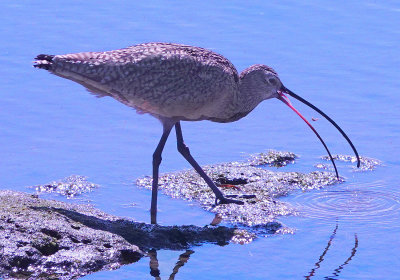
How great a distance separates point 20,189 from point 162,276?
2114mm

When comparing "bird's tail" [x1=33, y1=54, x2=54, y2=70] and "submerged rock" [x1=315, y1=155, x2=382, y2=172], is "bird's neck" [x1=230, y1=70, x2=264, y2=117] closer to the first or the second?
"submerged rock" [x1=315, y1=155, x2=382, y2=172]

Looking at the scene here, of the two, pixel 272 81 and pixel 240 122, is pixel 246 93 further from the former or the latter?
→ pixel 240 122

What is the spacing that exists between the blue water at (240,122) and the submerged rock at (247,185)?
0.48 feet

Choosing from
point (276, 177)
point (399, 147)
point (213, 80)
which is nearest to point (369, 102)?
point (399, 147)

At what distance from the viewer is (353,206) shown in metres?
9.04

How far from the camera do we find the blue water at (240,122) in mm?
8094

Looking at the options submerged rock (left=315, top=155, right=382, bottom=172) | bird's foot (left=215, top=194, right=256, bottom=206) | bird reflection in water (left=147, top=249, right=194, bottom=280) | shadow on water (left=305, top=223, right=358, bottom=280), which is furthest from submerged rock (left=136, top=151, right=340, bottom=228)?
bird reflection in water (left=147, top=249, right=194, bottom=280)

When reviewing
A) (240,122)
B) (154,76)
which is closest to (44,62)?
(154,76)

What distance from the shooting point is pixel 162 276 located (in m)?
7.48

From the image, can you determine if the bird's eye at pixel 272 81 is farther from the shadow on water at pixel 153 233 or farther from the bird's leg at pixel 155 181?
the shadow on water at pixel 153 233

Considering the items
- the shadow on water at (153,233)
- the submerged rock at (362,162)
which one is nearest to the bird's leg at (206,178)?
the shadow on water at (153,233)

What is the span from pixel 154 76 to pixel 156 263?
1.88 meters

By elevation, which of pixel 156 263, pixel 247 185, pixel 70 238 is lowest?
pixel 156 263

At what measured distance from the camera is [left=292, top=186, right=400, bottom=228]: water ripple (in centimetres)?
877
